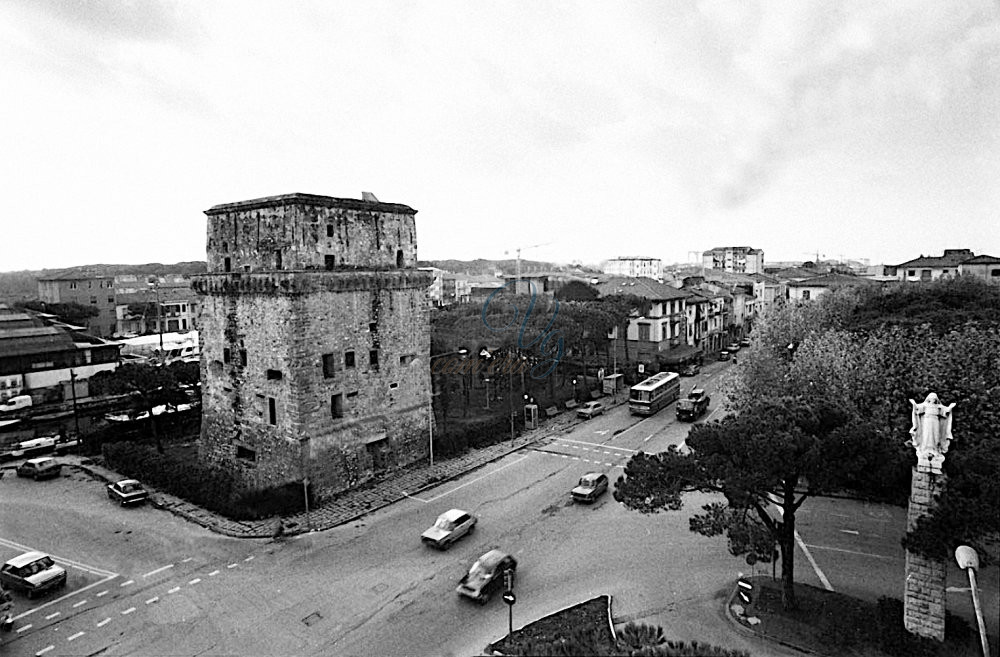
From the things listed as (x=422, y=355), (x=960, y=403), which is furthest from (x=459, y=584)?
(x=960, y=403)

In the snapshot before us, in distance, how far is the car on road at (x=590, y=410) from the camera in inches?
1656

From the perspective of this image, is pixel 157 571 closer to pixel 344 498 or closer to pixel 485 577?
pixel 344 498

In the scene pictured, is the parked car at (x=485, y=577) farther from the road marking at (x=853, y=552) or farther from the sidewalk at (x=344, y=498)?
the road marking at (x=853, y=552)

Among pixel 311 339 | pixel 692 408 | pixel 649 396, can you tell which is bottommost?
pixel 692 408

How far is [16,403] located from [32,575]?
3296cm

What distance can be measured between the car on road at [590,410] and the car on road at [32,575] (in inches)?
1185

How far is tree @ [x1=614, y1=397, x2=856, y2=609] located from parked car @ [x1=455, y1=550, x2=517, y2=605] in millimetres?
5090

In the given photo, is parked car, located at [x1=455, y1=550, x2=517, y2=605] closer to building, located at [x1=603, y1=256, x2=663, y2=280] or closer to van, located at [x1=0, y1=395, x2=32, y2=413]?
van, located at [x1=0, y1=395, x2=32, y2=413]

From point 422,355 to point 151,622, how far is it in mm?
17033

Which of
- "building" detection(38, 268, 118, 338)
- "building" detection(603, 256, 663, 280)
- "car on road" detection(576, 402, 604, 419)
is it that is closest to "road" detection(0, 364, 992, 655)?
"car on road" detection(576, 402, 604, 419)

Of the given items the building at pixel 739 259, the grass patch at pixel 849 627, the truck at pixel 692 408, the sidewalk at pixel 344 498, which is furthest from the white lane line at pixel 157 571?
the building at pixel 739 259

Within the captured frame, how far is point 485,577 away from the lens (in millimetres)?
18859

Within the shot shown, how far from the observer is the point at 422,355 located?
105 ft

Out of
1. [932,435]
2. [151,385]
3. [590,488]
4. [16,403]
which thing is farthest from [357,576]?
[16,403]
